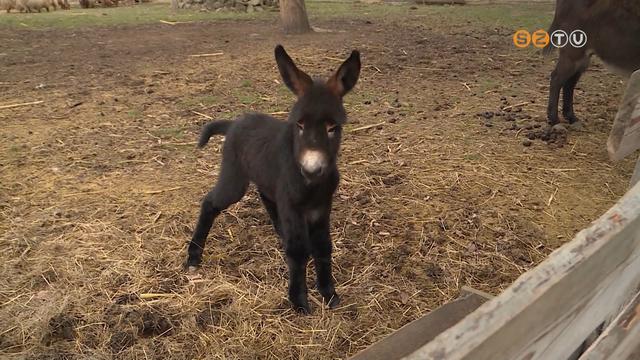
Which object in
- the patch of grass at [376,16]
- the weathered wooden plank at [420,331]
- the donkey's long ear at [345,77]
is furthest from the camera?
the patch of grass at [376,16]

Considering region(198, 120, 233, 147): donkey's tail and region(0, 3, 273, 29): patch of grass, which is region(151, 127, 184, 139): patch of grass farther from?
region(0, 3, 273, 29): patch of grass

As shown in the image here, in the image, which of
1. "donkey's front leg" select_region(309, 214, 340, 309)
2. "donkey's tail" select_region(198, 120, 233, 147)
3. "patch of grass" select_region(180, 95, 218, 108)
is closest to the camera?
"donkey's front leg" select_region(309, 214, 340, 309)

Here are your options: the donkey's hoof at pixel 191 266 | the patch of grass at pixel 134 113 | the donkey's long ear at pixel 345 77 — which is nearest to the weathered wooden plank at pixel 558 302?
the donkey's long ear at pixel 345 77

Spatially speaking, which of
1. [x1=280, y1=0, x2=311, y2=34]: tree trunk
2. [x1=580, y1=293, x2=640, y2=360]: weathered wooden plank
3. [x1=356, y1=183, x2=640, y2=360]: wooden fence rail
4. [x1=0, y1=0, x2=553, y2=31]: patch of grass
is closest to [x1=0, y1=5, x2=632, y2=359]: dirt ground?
[x1=580, y1=293, x2=640, y2=360]: weathered wooden plank

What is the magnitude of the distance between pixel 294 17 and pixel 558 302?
9.44 meters

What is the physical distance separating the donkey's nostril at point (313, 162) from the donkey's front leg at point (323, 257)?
1.78ft

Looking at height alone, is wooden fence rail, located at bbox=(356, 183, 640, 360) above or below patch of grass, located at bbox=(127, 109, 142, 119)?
above

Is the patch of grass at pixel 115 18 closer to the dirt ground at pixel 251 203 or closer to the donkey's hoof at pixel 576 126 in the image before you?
the dirt ground at pixel 251 203

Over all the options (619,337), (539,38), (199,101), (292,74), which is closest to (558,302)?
(619,337)

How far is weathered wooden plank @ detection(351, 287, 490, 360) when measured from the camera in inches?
97.8

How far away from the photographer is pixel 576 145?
17.0 ft

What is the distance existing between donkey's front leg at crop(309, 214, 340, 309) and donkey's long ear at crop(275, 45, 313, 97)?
774mm

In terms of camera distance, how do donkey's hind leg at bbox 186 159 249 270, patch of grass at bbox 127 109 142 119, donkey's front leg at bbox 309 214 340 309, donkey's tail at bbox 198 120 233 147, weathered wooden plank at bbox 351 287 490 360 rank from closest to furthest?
weathered wooden plank at bbox 351 287 490 360 → donkey's front leg at bbox 309 214 340 309 → donkey's hind leg at bbox 186 159 249 270 → donkey's tail at bbox 198 120 233 147 → patch of grass at bbox 127 109 142 119

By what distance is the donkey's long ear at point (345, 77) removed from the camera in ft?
8.96
